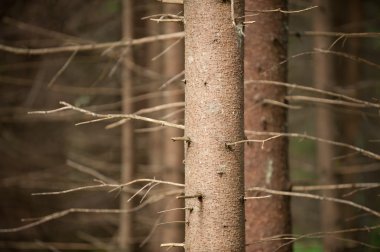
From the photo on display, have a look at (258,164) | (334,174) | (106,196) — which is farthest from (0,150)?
(258,164)

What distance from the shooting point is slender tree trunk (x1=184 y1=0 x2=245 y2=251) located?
262cm

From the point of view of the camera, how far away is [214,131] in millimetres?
2627

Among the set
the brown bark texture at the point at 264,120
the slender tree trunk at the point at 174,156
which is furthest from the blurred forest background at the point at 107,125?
the brown bark texture at the point at 264,120

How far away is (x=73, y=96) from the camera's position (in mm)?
12383

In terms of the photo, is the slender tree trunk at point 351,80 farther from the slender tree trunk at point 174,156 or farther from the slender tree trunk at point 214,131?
the slender tree trunk at point 214,131

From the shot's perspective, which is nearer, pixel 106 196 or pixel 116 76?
pixel 116 76

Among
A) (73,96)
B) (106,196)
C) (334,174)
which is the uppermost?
(73,96)

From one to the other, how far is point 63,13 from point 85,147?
3.92 metres

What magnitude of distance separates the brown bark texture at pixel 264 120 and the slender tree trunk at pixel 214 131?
108cm

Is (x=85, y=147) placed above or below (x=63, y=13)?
below

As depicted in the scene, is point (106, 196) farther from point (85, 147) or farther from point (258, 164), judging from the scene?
point (258, 164)

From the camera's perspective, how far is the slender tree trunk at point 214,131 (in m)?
2.62

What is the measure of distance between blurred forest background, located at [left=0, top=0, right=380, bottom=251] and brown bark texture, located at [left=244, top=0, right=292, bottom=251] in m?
2.18

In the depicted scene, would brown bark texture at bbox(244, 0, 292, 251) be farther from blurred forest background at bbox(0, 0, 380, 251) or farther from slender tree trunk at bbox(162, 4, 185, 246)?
slender tree trunk at bbox(162, 4, 185, 246)
